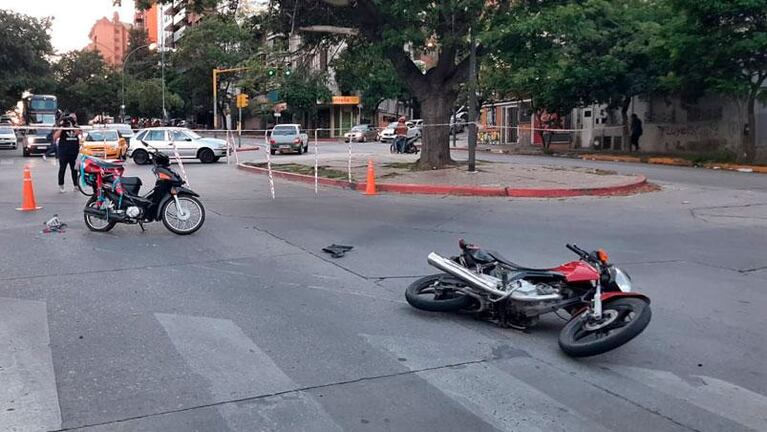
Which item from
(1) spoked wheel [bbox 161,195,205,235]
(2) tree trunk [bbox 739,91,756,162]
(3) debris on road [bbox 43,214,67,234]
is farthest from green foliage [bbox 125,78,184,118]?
(1) spoked wheel [bbox 161,195,205,235]

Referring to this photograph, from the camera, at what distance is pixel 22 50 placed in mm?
41781

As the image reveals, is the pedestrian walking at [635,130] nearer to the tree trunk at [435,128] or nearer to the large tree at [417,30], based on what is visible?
the large tree at [417,30]

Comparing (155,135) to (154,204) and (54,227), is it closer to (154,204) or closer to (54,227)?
(54,227)

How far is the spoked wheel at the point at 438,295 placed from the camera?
20.4 ft

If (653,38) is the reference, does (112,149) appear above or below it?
below

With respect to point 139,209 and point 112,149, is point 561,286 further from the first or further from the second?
point 112,149

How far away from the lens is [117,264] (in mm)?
8320

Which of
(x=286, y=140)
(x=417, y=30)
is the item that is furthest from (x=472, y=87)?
(x=286, y=140)

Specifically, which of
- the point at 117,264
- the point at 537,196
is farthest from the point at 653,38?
the point at 117,264

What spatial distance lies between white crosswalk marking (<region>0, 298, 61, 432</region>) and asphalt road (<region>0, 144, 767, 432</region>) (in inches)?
0.7

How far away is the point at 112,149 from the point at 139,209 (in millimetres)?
19783

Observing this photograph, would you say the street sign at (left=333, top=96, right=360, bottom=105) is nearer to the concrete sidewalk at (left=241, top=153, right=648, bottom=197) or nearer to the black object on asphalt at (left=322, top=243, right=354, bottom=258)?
the concrete sidewalk at (left=241, top=153, right=648, bottom=197)

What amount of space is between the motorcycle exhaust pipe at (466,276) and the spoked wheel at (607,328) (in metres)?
0.67

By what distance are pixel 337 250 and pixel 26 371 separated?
466 centimetres
